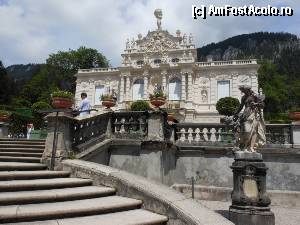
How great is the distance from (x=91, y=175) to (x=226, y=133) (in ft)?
21.5

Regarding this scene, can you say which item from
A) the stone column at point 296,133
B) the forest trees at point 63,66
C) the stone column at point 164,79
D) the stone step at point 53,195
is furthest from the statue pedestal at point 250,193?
the forest trees at point 63,66

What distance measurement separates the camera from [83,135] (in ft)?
29.6

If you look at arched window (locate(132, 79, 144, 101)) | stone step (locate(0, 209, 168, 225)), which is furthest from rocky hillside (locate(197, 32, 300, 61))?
stone step (locate(0, 209, 168, 225))

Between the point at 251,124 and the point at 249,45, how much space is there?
174911 millimetres

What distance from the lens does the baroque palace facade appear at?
148 ft

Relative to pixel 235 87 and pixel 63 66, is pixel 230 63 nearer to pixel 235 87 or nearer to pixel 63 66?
pixel 235 87

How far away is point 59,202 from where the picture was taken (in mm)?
5434

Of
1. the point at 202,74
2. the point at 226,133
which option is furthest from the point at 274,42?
the point at 226,133

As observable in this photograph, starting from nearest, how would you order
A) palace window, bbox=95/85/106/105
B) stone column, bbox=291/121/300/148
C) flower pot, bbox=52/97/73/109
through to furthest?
flower pot, bbox=52/97/73/109 → stone column, bbox=291/121/300/148 → palace window, bbox=95/85/106/105

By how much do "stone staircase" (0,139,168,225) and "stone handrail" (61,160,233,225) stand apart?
13 cm

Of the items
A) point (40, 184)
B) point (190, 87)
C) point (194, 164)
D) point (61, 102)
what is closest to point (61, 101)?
point (61, 102)

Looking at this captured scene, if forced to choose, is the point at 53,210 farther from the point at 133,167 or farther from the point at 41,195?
the point at 133,167

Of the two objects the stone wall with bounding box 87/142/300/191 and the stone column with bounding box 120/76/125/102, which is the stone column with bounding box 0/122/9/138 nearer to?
the stone wall with bounding box 87/142/300/191

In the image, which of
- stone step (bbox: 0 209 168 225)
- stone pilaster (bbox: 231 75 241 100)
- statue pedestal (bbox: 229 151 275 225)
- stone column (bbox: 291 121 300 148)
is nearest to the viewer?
stone step (bbox: 0 209 168 225)
